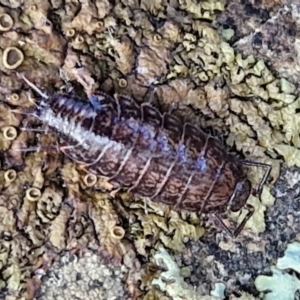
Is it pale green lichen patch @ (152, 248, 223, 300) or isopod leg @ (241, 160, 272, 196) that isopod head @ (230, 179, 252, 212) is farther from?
pale green lichen patch @ (152, 248, 223, 300)

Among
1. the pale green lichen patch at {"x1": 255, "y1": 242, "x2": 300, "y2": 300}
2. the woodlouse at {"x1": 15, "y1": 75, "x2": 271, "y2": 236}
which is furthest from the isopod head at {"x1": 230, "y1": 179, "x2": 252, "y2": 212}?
the pale green lichen patch at {"x1": 255, "y1": 242, "x2": 300, "y2": 300}

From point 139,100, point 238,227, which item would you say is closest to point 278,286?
point 238,227

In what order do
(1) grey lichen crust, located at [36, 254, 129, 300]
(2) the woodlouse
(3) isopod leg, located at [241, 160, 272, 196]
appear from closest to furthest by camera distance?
(2) the woodlouse
(1) grey lichen crust, located at [36, 254, 129, 300]
(3) isopod leg, located at [241, 160, 272, 196]

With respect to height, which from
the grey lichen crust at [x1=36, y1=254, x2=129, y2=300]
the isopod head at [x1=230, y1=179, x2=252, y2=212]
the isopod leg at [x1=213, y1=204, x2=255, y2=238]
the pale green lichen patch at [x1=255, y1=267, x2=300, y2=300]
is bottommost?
the grey lichen crust at [x1=36, y1=254, x2=129, y2=300]

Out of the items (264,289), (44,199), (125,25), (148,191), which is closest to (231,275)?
(264,289)

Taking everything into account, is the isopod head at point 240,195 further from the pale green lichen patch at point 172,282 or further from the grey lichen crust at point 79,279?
the grey lichen crust at point 79,279

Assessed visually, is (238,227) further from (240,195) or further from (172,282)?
(172,282)
